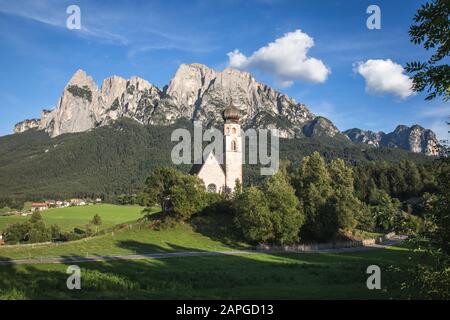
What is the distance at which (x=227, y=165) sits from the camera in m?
72.2

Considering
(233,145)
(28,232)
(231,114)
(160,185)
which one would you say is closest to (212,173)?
(233,145)

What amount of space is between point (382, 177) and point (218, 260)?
81263 millimetres

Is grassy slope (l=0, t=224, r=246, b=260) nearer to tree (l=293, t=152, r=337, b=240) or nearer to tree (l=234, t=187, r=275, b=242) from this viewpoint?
tree (l=234, t=187, r=275, b=242)

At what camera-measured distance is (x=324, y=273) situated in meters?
29.7

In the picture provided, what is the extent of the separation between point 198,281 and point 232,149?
1909 inches

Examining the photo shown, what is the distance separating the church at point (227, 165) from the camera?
71.6m

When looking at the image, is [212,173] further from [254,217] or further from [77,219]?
[77,219]

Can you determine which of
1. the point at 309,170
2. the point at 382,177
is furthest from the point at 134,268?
the point at 382,177

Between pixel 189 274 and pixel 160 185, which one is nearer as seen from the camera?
pixel 189 274

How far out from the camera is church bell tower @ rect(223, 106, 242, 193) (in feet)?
237

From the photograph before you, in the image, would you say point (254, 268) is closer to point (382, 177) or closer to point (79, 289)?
point (79, 289)

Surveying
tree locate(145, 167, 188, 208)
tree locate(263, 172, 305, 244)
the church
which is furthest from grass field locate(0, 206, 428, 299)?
the church

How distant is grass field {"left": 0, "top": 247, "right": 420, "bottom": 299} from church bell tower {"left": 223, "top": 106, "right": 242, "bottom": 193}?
33865 mm
